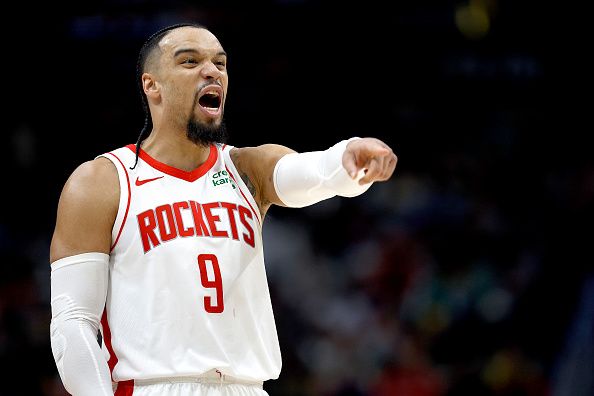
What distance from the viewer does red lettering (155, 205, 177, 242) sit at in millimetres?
4258

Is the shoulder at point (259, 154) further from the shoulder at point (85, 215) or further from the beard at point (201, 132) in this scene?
the shoulder at point (85, 215)

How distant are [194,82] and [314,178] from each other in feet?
2.36

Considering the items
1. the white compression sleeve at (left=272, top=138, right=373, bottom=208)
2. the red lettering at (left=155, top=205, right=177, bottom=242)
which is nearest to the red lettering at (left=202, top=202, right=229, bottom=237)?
the red lettering at (left=155, top=205, right=177, bottom=242)

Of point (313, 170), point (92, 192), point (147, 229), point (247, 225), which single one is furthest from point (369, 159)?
point (92, 192)

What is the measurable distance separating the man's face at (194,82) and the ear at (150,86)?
0.05m

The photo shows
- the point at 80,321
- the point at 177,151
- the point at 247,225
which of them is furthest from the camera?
the point at 177,151

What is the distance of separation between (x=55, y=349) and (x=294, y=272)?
5.56 meters

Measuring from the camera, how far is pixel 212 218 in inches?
172

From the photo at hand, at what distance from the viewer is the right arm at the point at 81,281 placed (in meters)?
4.07

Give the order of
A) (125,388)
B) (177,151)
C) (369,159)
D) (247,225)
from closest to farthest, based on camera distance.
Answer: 1. (369,159)
2. (125,388)
3. (247,225)
4. (177,151)

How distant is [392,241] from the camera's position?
9.59 metres

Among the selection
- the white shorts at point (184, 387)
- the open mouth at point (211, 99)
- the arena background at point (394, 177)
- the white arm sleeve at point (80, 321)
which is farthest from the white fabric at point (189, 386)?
the arena background at point (394, 177)

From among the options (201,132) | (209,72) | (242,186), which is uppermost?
(209,72)

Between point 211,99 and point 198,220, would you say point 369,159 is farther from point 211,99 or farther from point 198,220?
point 211,99
